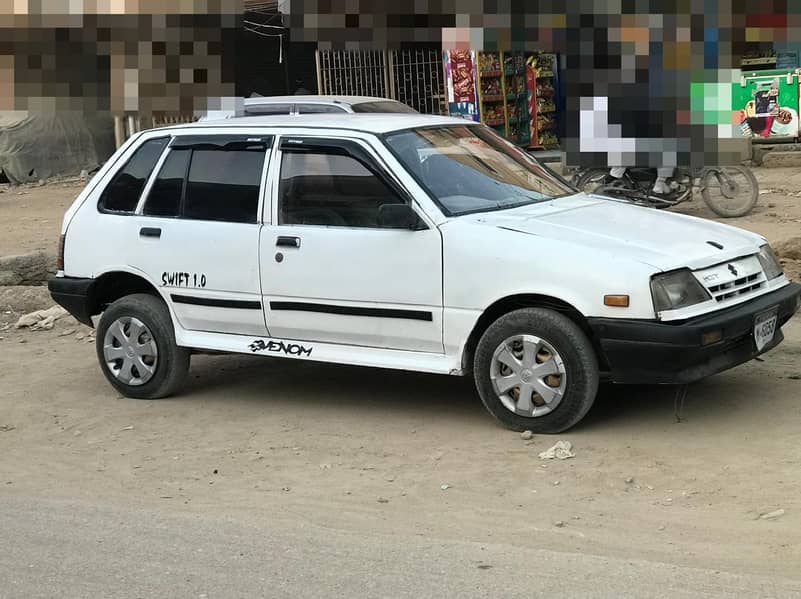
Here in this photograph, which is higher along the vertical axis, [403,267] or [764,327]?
[403,267]

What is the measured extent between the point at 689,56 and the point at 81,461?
35.4ft

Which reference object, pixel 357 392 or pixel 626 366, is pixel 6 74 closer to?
pixel 357 392

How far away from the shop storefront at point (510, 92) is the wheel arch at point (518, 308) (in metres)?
11.7

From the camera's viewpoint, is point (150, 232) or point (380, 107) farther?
point (380, 107)

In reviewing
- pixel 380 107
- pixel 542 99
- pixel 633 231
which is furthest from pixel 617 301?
pixel 542 99

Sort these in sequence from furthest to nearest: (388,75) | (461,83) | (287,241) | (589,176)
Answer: (388,75), (461,83), (589,176), (287,241)

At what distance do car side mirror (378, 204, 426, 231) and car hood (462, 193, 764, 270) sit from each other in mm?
328

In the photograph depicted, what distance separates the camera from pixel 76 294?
784cm

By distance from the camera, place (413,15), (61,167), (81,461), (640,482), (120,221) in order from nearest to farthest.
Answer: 1. (640,482)
2. (81,461)
3. (120,221)
4. (413,15)
5. (61,167)

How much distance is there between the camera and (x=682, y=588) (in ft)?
14.6

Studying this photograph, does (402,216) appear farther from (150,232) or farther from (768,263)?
(768,263)

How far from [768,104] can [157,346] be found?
12876 millimetres

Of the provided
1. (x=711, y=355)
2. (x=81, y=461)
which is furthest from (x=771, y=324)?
(x=81, y=461)

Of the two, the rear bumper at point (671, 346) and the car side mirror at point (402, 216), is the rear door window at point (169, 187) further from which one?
the rear bumper at point (671, 346)
